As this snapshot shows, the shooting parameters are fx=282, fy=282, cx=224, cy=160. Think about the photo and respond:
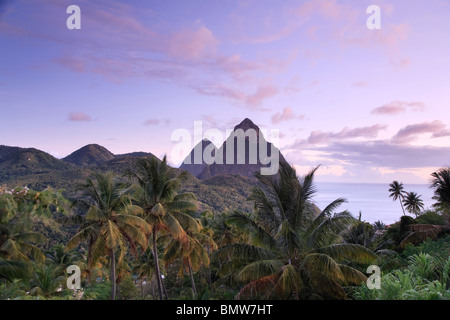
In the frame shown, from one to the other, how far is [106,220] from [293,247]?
24.8ft

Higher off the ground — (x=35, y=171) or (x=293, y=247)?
(x=35, y=171)

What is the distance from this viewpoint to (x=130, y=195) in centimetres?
1290

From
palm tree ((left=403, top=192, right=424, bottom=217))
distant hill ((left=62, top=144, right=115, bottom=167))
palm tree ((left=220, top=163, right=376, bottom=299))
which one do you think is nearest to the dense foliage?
A: palm tree ((left=220, top=163, right=376, bottom=299))

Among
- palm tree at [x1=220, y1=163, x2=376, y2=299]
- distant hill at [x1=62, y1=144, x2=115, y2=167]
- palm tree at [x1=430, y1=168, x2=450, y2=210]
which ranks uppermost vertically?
distant hill at [x1=62, y1=144, x2=115, y2=167]

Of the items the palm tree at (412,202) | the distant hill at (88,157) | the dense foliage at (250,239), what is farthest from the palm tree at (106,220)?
the distant hill at (88,157)

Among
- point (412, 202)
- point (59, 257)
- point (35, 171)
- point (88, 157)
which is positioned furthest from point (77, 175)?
point (412, 202)

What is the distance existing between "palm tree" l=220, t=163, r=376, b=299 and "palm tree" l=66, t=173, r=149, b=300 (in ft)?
15.2

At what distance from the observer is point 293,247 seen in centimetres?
852

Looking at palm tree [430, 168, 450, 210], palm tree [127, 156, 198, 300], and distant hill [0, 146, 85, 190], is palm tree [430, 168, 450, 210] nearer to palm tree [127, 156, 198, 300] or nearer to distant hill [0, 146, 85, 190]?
palm tree [127, 156, 198, 300]

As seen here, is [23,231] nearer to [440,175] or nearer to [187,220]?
[187,220]

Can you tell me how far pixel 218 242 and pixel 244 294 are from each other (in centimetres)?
1992

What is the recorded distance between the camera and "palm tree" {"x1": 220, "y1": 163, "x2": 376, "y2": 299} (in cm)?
771

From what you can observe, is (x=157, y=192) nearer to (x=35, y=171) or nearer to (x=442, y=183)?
(x=442, y=183)
